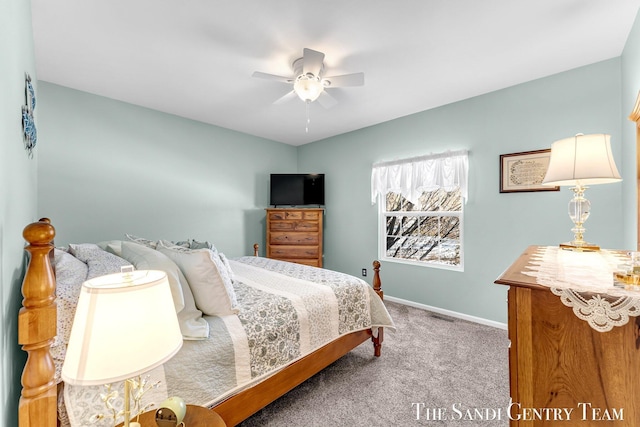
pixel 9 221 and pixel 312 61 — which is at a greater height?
pixel 312 61

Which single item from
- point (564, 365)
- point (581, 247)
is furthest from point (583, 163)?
point (564, 365)

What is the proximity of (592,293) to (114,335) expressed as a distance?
1.34 meters

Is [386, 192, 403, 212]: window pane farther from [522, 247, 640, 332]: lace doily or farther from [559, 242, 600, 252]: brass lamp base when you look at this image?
[522, 247, 640, 332]: lace doily

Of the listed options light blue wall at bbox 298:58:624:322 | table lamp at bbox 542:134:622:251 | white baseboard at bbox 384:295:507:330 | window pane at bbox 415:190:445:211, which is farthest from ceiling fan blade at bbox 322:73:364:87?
white baseboard at bbox 384:295:507:330

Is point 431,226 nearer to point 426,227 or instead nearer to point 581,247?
point 426,227

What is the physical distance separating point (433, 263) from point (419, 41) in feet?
8.26

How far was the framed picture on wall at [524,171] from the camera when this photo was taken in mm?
2639

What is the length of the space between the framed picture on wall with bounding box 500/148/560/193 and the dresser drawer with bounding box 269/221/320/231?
98.2 inches

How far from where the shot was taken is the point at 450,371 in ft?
7.05

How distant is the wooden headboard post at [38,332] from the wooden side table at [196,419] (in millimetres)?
259

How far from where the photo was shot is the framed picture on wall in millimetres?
2639

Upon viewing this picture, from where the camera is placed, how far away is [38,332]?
803mm

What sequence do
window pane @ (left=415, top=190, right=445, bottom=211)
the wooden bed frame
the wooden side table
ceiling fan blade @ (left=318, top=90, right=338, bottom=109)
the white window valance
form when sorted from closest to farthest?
the wooden bed frame → the wooden side table → ceiling fan blade @ (left=318, top=90, right=338, bottom=109) → the white window valance → window pane @ (left=415, top=190, right=445, bottom=211)

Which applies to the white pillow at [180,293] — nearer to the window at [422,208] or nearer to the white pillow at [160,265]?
the white pillow at [160,265]
